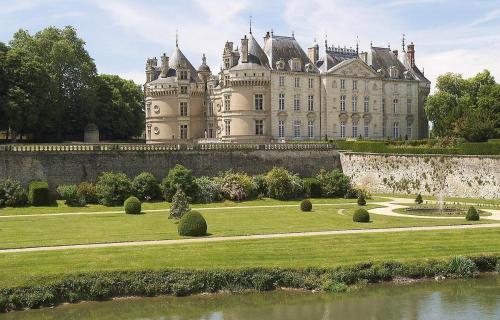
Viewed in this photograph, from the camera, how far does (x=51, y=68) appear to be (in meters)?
57.4

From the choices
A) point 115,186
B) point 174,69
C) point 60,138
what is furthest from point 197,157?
point 60,138

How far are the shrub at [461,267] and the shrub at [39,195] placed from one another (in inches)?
890

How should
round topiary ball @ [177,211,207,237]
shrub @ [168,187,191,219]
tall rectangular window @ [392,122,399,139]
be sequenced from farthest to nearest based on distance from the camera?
1. tall rectangular window @ [392,122,399,139]
2. shrub @ [168,187,191,219]
3. round topiary ball @ [177,211,207,237]

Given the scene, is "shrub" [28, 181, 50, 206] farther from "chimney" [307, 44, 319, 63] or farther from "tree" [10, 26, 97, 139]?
"chimney" [307, 44, 319, 63]

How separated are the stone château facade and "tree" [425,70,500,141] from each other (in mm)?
3024

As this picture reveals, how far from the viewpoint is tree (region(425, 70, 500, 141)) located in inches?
1809

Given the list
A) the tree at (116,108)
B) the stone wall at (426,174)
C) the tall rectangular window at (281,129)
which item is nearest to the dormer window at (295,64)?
the tall rectangular window at (281,129)

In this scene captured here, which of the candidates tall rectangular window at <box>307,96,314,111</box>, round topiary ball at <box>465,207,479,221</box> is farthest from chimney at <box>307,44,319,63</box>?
round topiary ball at <box>465,207,479,221</box>

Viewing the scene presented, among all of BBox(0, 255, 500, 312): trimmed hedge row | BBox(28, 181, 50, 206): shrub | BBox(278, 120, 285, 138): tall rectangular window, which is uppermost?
BBox(278, 120, 285, 138): tall rectangular window

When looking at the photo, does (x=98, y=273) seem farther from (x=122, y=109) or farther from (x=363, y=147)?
(x=122, y=109)

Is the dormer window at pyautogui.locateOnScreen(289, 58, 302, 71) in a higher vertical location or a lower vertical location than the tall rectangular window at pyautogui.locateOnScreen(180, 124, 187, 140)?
higher

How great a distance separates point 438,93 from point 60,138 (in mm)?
34309

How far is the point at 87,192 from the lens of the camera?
37.8 metres

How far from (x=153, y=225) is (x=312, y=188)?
15811 millimetres
